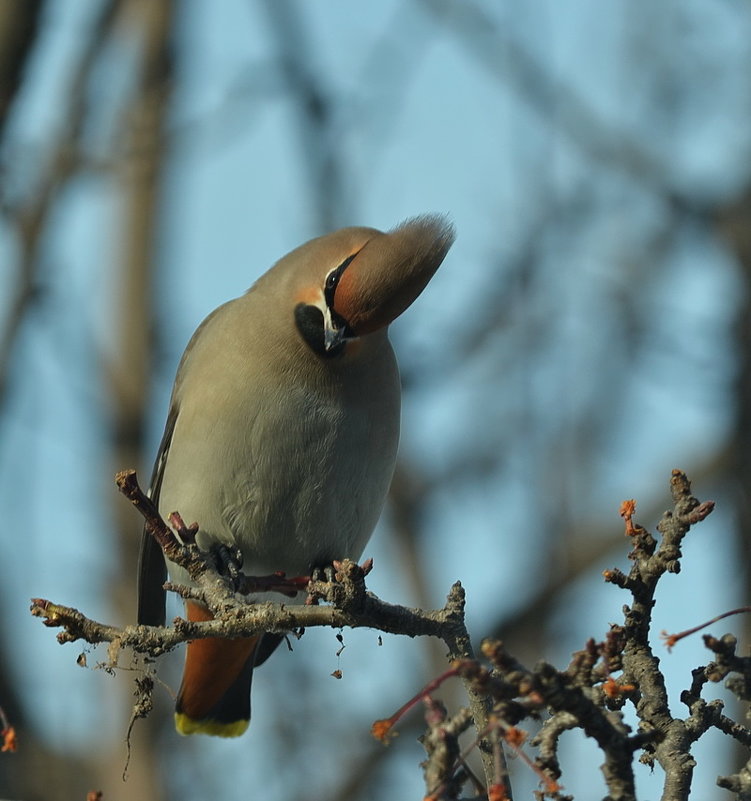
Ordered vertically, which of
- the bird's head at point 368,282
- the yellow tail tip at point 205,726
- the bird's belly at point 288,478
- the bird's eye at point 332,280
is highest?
the bird's eye at point 332,280

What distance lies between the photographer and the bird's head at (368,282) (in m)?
4.69

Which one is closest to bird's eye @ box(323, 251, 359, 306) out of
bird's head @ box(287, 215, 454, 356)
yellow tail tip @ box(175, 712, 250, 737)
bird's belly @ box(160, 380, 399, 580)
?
bird's head @ box(287, 215, 454, 356)

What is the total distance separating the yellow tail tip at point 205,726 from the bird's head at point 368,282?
1.73 meters

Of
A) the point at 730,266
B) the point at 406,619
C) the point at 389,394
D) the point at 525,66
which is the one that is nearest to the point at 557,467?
the point at 730,266

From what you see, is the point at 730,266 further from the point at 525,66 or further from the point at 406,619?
the point at 406,619

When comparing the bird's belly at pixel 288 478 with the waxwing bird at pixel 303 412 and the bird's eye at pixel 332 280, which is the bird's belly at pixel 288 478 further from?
the bird's eye at pixel 332 280

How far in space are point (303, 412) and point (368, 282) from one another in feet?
1.81

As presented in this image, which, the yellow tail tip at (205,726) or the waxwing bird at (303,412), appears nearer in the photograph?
the waxwing bird at (303,412)

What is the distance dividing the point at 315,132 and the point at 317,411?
508 cm

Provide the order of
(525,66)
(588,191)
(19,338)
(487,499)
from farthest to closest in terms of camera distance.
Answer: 1. (588,191)
2. (487,499)
3. (525,66)
4. (19,338)

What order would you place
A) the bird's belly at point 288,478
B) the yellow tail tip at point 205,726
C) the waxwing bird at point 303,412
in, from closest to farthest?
the waxwing bird at point 303,412
the bird's belly at point 288,478
the yellow tail tip at point 205,726

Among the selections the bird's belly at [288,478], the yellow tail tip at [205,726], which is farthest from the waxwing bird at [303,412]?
the yellow tail tip at [205,726]

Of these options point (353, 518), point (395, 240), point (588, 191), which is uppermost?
point (588, 191)

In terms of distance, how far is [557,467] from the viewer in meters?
10.7
